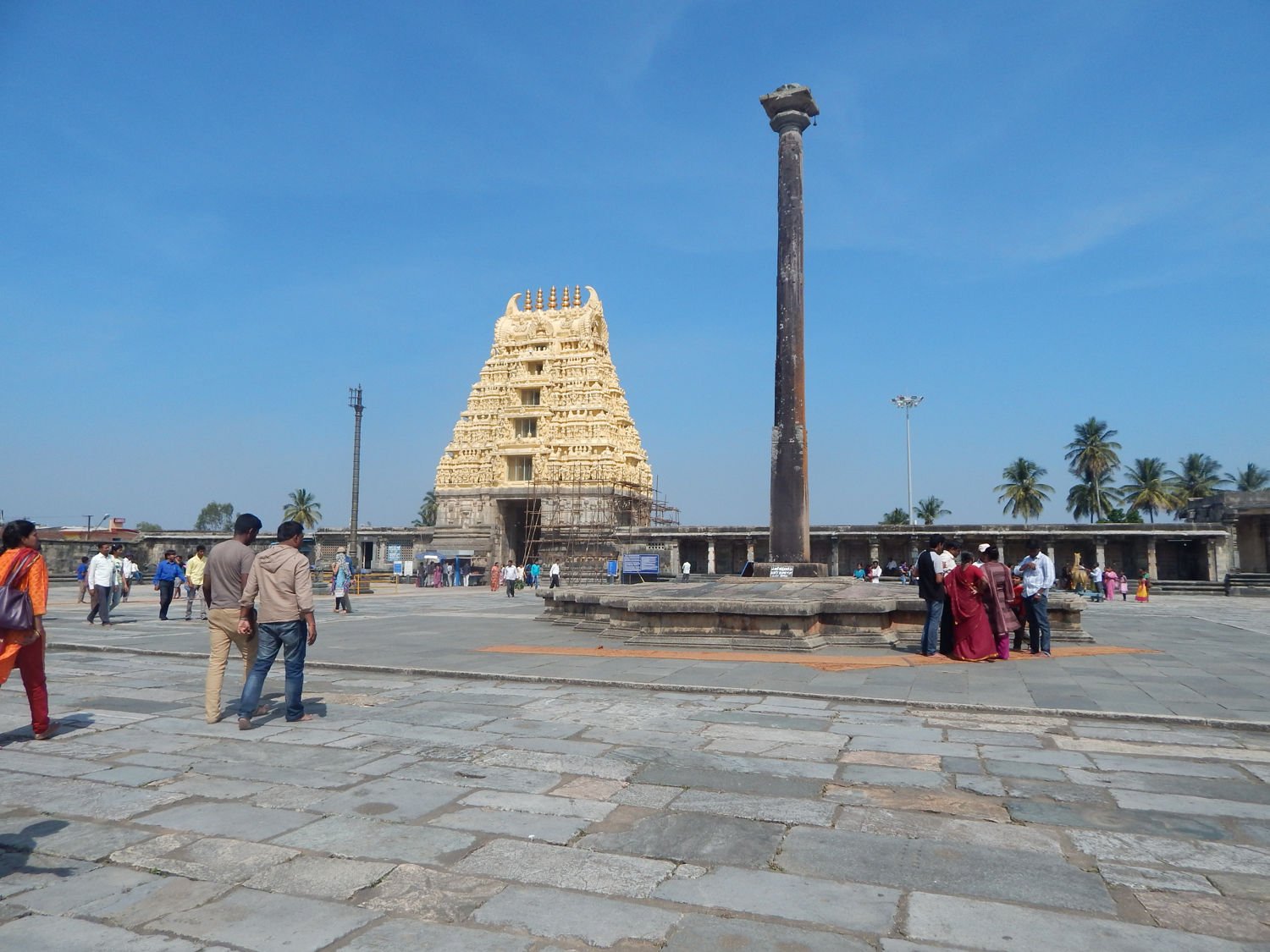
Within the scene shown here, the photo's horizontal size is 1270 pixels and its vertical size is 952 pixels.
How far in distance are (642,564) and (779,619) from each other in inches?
711

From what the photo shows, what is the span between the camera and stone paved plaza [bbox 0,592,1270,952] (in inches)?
110

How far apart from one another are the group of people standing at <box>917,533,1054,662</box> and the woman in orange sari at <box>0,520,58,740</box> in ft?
25.9

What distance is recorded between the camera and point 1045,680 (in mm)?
Result: 7723

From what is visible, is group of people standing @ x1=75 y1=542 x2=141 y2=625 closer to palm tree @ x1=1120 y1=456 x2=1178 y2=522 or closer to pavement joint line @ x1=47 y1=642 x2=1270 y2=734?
pavement joint line @ x1=47 y1=642 x2=1270 y2=734

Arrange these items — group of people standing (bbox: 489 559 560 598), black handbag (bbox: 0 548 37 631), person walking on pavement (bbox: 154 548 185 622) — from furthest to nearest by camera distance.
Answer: group of people standing (bbox: 489 559 560 598) → person walking on pavement (bbox: 154 548 185 622) → black handbag (bbox: 0 548 37 631)

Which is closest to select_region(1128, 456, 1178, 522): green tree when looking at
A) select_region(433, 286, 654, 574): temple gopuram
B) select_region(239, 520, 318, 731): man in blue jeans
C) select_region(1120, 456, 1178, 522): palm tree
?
select_region(1120, 456, 1178, 522): palm tree

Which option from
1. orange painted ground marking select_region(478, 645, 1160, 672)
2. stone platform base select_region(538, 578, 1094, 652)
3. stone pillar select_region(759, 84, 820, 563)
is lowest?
orange painted ground marking select_region(478, 645, 1160, 672)

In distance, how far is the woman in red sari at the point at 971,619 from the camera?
912cm

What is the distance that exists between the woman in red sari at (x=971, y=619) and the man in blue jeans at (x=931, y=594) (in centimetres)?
17

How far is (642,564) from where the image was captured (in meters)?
28.0

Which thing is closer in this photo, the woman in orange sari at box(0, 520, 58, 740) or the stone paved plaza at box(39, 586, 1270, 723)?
the woman in orange sari at box(0, 520, 58, 740)

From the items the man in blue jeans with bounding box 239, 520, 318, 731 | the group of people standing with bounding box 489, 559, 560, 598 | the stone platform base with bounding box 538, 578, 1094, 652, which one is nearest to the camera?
the man in blue jeans with bounding box 239, 520, 318, 731

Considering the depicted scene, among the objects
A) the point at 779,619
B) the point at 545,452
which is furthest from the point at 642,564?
the point at 779,619

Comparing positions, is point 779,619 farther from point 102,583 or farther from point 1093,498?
point 1093,498
